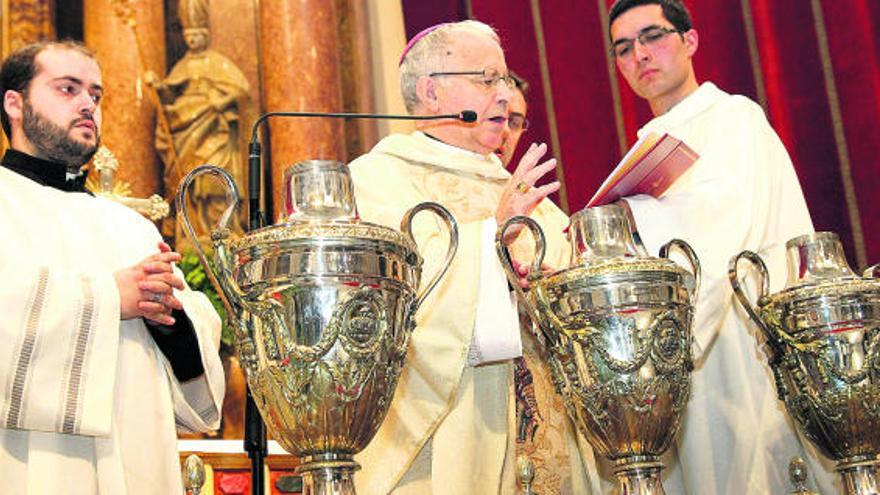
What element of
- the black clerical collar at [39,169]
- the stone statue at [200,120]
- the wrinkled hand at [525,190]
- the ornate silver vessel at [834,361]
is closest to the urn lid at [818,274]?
the ornate silver vessel at [834,361]

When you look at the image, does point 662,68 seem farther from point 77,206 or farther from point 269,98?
point 269,98

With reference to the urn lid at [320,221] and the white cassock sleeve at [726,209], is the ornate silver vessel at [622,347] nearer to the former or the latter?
the urn lid at [320,221]

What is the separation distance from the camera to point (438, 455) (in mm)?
2848

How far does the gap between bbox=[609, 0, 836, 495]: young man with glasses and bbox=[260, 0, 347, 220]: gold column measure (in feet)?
9.01

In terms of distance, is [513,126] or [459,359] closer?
[459,359]

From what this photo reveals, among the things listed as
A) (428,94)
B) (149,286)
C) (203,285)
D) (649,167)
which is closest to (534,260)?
(649,167)

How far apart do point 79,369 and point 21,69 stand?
98 centimetres

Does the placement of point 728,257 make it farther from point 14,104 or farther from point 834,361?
point 14,104

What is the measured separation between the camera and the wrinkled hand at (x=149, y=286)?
8.65ft

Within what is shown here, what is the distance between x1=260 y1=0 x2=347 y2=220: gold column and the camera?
19.6 ft

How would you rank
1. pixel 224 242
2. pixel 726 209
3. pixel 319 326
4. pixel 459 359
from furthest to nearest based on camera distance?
pixel 726 209 → pixel 459 359 → pixel 224 242 → pixel 319 326

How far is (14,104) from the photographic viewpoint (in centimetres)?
317

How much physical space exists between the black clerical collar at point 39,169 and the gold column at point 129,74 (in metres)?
2.71

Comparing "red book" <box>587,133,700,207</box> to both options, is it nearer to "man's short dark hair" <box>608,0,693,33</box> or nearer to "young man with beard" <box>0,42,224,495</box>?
"man's short dark hair" <box>608,0,693,33</box>
